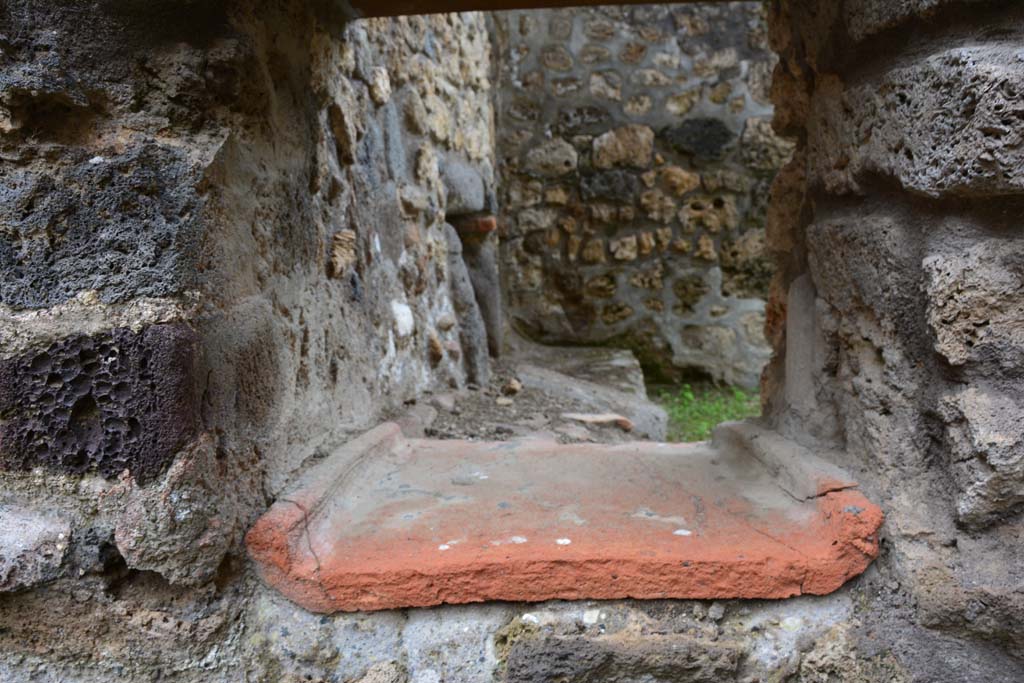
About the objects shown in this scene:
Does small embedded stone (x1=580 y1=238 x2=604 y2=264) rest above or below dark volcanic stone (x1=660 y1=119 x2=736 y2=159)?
below

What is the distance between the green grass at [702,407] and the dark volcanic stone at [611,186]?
1.15 metres

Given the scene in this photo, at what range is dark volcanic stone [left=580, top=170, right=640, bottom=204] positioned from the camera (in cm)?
425

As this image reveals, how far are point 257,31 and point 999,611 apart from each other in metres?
A: 1.27

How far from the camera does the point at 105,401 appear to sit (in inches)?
37.7

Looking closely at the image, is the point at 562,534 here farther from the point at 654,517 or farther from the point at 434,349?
the point at 434,349

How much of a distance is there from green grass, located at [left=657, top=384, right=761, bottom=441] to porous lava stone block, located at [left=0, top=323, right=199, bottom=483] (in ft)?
9.28

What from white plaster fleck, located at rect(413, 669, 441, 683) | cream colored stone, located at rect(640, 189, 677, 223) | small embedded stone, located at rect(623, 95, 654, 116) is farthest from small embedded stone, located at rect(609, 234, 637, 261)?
white plaster fleck, located at rect(413, 669, 441, 683)

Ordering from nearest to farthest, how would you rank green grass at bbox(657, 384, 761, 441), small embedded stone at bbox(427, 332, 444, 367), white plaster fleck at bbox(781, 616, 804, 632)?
white plaster fleck at bbox(781, 616, 804, 632) → small embedded stone at bbox(427, 332, 444, 367) → green grass at bbox(657, 384, 761, 441)

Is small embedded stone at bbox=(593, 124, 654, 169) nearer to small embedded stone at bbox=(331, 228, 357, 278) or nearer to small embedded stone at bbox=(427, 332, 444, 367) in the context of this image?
small embedded stone at bbox=(427, 332, 444, 367)

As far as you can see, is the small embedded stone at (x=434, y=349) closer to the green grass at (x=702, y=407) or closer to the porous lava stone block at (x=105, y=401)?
the green grass at (x=702, y=407)

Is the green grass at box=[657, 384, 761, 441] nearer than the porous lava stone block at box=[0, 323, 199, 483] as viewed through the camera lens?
No

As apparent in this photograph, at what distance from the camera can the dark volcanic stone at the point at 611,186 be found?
425cm

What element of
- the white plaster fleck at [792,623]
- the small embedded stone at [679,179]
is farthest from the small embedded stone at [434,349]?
the small embedded stone at [679,179]

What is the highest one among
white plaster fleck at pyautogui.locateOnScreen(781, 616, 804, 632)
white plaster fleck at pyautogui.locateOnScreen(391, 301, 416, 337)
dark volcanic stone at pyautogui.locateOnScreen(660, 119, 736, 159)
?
dark volcanic stone at pyautogui.locateOnScreen(660, 119, 736, 159)
